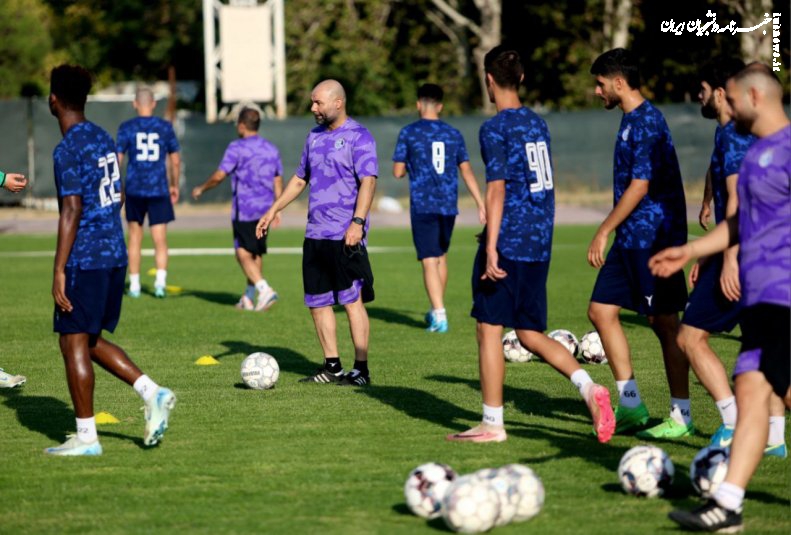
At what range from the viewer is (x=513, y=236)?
745cm

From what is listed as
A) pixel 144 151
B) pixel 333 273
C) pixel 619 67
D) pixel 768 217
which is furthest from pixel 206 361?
pixel 768 217

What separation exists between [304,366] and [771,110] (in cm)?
601

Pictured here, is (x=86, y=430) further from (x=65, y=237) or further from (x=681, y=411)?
(x=681, y=411)

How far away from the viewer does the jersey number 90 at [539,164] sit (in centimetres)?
741

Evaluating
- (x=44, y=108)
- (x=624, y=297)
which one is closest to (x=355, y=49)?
(x=44, y=108)

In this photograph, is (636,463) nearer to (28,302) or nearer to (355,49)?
(28,302)

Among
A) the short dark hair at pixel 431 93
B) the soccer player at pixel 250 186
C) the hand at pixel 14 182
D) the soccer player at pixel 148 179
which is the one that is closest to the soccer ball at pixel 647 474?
the hand at pixel 14 182

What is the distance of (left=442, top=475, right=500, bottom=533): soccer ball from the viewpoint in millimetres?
5602

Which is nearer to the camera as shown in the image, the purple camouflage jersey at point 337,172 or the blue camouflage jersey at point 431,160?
the purple camouflage jersey at point 337,172

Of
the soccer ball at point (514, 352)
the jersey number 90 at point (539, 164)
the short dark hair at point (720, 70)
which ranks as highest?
the short dark hair at point (720, 70)

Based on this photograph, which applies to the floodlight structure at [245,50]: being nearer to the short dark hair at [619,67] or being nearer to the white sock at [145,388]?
the short dark hair at [619,67]

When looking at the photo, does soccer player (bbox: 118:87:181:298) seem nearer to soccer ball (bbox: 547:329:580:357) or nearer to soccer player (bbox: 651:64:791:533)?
soccer ball (bbox: 547:329:580:357)

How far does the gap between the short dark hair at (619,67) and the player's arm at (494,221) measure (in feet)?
3.66

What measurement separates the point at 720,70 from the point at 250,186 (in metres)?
8.23
